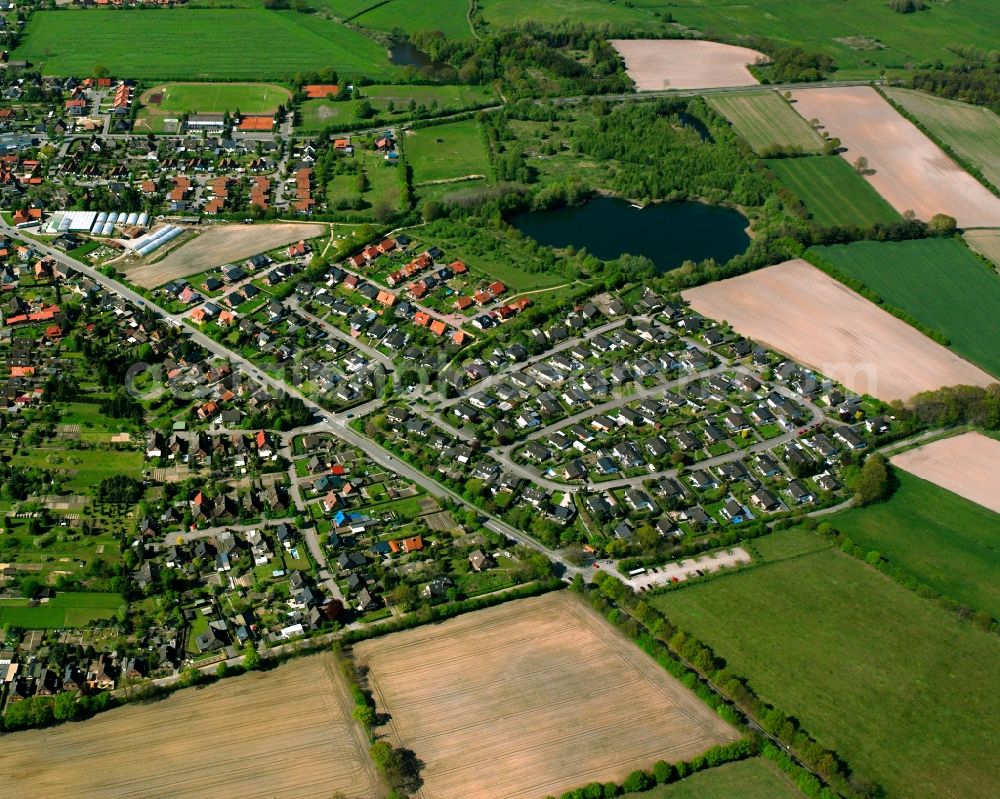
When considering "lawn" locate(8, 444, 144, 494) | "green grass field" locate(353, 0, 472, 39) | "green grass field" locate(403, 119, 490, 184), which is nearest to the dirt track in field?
"green grass field" locate(403, 119, 490, 184)

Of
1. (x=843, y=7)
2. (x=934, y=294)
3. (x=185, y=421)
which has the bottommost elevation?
(x=185, y=421)

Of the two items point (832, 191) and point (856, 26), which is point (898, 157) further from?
point (856, 26)

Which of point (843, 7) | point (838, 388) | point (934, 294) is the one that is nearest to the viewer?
point (838, 388)

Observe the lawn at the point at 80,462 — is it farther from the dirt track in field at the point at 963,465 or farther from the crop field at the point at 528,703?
the dirt track in field at the point at 963,465

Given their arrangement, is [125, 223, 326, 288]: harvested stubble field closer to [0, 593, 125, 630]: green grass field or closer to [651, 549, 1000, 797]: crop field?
[0, 593, 125, 630]: green grass field

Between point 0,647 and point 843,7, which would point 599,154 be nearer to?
point 843,7

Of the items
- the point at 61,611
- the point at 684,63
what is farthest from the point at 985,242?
the point at 61,611

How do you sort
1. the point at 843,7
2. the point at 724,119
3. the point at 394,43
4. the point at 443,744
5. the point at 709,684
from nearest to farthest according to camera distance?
the point at 443,744
the point at 709,684
the point at 724,119
the point at 394,43
the point at 843,7

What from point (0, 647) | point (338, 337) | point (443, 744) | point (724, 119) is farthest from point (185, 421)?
point (724, 119)
